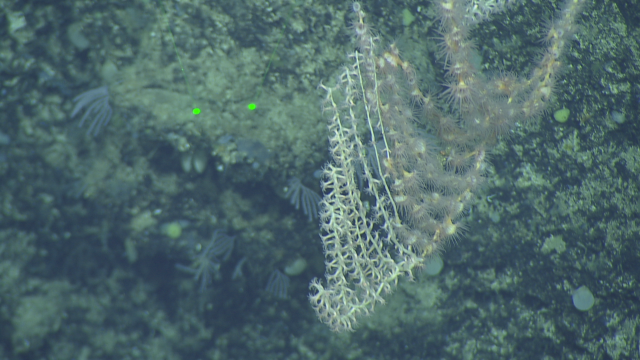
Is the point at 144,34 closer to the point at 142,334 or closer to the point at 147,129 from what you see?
the point at 147,129

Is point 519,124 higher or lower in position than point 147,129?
higher

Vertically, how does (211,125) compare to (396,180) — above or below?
below

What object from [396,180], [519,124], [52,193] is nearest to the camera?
[396,180]

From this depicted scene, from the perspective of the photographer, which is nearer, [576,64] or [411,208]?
[411,208]

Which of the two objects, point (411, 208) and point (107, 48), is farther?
point (107, 48)

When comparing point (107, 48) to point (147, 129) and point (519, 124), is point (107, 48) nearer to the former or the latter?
point (147, 129)

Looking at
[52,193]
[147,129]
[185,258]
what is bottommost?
[185,258]

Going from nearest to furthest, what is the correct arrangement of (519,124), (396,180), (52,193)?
(396,180) → (52,193) → (519,124)

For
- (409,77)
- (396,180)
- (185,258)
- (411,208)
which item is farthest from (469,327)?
(185,258)

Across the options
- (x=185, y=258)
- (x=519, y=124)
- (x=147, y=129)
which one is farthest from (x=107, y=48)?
(x=519, y=124)
